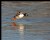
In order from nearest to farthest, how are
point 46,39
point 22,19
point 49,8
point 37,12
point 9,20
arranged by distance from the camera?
point 46,39 < point 49,8 < point 9,20 < point 37,12 < point 22,19

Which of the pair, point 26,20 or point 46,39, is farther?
point 26,20

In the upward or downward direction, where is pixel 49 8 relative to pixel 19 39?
upward

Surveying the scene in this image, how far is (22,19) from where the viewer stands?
6.33 feet

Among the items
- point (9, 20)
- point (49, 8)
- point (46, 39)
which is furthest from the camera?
point (9, 20)

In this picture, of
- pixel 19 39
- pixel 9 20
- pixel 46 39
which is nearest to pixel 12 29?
pixel 9 20

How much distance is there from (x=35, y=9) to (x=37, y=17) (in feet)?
0.44

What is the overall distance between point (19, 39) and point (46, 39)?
7.7 inches

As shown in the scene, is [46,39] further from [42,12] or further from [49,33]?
[42,12]

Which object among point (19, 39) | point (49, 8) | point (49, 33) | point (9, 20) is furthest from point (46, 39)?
point (9, 20)

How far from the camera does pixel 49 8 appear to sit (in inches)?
55.7

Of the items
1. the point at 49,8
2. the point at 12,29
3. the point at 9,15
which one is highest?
the point at 49,8

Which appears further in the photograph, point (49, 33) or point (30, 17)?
point (30, 17)

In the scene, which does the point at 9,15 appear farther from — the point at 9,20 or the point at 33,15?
the point at 33,15

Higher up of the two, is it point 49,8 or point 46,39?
point 49,8
